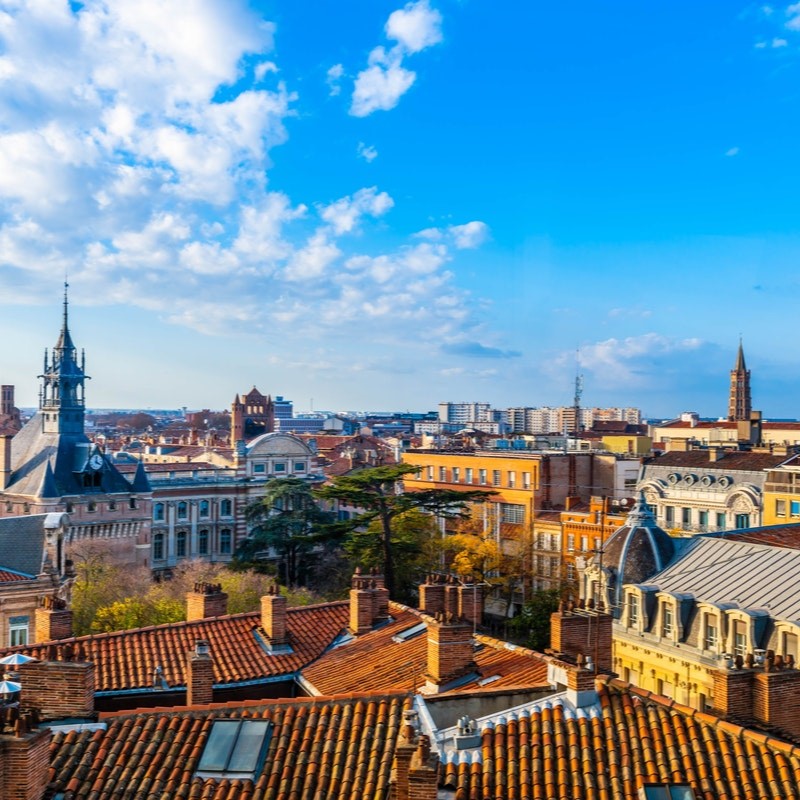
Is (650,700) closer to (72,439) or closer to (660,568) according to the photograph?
(660,568)

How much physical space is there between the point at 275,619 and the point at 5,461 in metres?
45.5

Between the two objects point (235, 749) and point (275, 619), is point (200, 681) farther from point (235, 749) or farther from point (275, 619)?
point (235, 749)

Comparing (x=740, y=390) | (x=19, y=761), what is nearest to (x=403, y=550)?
(x=19, y=761)

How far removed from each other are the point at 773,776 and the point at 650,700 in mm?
2427

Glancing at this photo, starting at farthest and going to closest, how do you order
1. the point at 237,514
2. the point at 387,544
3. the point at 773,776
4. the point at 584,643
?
the point at 237,514 → the point at 387,544 → the point at 584,643 → the point at 773,776

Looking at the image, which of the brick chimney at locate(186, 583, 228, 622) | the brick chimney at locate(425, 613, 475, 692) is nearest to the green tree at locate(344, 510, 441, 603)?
the brick chimney at locate(186, 583, 228, 622)

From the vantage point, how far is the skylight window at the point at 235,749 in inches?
524

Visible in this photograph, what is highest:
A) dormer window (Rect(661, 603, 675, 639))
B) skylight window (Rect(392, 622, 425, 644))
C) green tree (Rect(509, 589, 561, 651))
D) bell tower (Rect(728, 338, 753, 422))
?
bell tower (Rect(728, 338, 753, 422))

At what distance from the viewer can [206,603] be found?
25.6m

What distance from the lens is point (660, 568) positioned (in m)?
35.0

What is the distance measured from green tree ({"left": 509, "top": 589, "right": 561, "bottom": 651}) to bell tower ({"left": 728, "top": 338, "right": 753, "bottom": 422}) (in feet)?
328

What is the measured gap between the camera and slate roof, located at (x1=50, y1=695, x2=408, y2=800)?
12922 millimetres

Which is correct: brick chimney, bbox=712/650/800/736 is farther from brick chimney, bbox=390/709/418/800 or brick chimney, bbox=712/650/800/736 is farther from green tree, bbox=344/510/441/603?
green tree, bbox=344/510/441/603

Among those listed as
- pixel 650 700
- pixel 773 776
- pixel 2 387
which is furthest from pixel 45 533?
pixel 2 387
